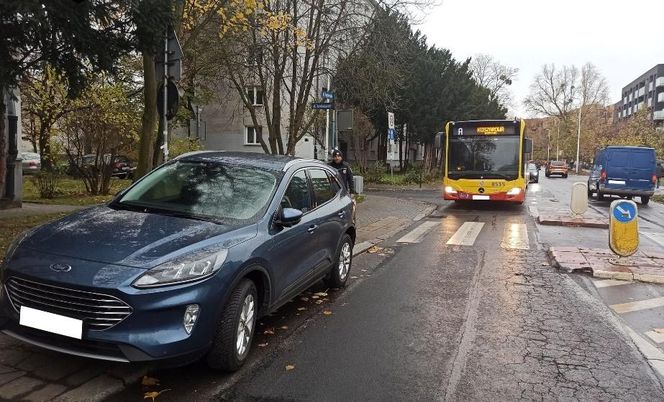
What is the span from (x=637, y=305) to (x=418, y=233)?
20.0 feet

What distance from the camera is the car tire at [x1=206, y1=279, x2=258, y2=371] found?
3.84 m

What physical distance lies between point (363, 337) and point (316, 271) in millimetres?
1087

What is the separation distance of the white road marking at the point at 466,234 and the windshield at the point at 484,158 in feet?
11.3

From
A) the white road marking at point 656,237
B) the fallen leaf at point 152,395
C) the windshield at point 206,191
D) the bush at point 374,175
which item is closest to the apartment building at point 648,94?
the bush at point 374,175

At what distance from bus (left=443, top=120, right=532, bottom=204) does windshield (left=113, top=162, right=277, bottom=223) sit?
1286cm

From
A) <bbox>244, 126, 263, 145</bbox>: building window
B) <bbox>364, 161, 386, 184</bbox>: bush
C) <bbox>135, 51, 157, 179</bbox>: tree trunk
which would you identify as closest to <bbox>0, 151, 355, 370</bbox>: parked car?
<bbox>135, 51, 157, 179</bbox>: tree trunk

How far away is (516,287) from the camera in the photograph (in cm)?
700

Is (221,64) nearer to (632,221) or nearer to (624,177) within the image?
(632,221)

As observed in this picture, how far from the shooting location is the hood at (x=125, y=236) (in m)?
3.61

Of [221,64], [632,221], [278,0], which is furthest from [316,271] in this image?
[221,64]

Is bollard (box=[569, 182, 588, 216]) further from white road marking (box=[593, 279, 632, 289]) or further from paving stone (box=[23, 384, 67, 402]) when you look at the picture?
paving stone (box=[23, 384, 67, 402])

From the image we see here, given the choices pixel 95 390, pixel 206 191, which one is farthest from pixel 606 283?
pixel 95 390

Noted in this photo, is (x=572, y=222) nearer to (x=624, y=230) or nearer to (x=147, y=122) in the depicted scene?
(x=624, y=230)

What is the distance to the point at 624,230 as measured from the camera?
8258 mm
